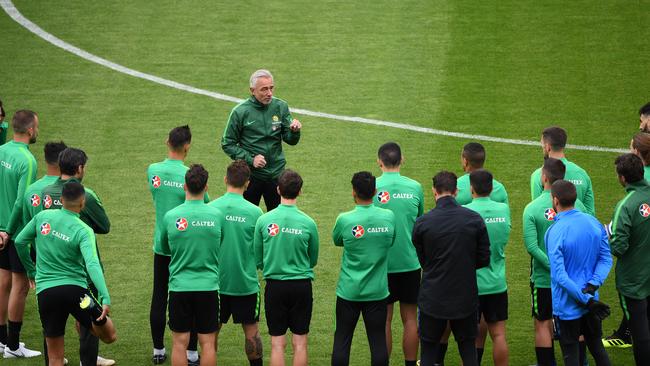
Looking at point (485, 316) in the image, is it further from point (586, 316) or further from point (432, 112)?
point (432, 112)

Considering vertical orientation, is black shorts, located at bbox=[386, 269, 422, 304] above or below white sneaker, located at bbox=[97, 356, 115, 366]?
above

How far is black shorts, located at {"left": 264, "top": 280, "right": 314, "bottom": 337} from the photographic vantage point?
8.58 meters

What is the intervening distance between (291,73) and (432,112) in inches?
113

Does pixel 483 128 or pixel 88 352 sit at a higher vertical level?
pixel 483 128

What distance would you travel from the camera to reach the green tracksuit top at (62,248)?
8312 mm

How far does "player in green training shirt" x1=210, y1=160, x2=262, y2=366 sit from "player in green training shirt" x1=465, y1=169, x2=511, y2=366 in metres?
2.00

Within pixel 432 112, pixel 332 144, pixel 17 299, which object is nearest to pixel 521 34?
pixel 432 112

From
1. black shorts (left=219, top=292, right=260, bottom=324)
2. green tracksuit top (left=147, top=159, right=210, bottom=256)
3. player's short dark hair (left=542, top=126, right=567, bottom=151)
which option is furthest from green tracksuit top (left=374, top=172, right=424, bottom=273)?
green tracksuit top (left=147, top=159, right=210, bottom=256)

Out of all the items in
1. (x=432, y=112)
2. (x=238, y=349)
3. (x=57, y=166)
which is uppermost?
(x=432, y=112)

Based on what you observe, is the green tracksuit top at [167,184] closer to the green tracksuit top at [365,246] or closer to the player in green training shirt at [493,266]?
the green tracksuit top at [365,246]

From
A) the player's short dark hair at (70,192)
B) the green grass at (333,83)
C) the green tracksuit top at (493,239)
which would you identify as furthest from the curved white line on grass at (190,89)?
the player's short dark hair at (70,192)

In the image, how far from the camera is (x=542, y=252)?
895 cm

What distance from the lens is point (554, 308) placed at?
8.44 m

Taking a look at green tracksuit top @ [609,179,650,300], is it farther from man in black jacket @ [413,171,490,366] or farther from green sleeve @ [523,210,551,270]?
man in black jacket @ [413,171,490,366]
